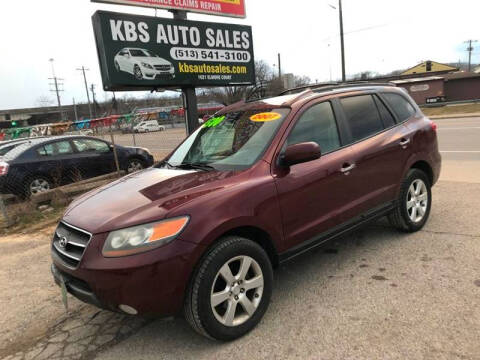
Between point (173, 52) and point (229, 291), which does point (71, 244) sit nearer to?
point (229, 291)

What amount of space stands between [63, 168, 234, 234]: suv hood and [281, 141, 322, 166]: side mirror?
47 centimetres

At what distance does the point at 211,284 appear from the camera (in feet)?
8.50

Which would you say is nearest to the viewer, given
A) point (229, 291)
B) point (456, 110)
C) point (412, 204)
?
point (229, 291)

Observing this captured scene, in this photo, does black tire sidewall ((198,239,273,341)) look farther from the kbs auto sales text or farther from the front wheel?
the front wheel

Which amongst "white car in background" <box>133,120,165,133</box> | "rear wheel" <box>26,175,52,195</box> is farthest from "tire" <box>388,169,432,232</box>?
"white car in background" <box>133,120,165,133</box>

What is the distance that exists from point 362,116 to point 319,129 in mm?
725

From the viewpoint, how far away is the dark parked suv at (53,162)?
28.3ft

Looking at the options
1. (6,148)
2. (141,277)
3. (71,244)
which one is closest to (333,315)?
(141,277)

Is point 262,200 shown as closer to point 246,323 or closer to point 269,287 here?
point 269,287

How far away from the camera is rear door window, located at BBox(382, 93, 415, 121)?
4422 mm

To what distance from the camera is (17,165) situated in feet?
28.3

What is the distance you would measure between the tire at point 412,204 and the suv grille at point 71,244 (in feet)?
10.6

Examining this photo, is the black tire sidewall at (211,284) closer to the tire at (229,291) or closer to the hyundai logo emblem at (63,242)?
the tire at (229,291)

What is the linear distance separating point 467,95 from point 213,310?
48.8m
